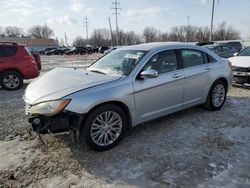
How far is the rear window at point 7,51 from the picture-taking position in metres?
8.39

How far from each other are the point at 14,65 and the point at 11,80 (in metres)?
0.55

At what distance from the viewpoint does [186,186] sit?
2854 mm

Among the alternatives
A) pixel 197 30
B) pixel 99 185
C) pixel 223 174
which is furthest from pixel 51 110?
pixel 197 30

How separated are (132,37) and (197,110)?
84.7 meters

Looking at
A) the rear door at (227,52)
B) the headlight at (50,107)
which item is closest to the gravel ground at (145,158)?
the headlight at (50,107)

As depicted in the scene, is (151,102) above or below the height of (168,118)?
above

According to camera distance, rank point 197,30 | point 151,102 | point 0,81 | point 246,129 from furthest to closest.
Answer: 1. point 197,30
2. point 0,81
3. point 246,129
4. point 151,102

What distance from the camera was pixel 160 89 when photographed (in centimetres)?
421

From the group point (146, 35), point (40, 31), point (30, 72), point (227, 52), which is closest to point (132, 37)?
point (146, 35)

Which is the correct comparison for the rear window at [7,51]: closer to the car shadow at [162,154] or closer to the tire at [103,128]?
the car shadow at [162,154]

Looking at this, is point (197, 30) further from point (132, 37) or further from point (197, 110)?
point (197, 110)

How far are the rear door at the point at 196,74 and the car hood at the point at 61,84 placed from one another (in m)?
1.59

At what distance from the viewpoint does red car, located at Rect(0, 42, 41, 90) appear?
838cm

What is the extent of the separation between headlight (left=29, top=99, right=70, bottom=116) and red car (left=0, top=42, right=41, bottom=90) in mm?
5712
